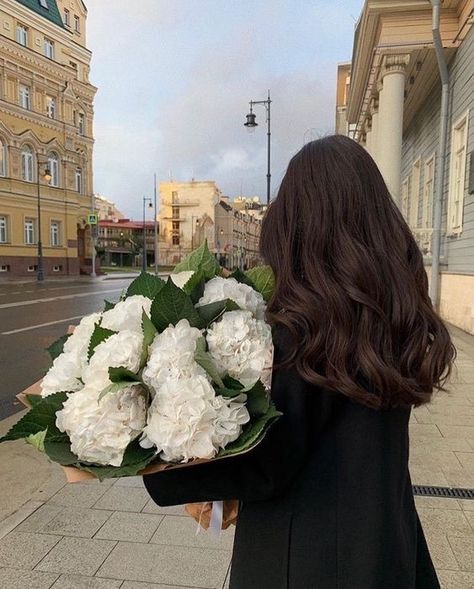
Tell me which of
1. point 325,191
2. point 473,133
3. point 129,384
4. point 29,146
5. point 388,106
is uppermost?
point 29,146

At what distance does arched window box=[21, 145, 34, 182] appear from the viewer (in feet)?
112

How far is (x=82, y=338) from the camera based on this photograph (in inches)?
48.9

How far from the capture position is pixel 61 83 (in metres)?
37.1

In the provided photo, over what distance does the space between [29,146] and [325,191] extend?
124 feet

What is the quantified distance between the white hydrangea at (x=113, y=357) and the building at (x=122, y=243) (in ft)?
261

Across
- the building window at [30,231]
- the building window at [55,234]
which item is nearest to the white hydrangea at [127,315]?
the building window at [30,231]

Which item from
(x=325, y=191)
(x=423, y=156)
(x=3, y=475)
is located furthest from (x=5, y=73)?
(x=325, y=191)

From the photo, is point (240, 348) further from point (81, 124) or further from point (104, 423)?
point (81, 124)

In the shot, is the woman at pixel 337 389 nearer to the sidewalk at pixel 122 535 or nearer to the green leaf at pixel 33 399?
the green leaf at pixel 33 399

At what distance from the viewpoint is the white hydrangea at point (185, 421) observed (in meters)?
1.02

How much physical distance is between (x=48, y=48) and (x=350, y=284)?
4155cm

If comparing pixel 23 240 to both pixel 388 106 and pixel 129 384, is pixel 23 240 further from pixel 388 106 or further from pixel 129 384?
pixel 129 384

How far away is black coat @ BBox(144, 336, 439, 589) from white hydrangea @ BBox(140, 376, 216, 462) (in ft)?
0.37

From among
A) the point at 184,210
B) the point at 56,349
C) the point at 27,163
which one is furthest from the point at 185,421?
the point at 184,210
